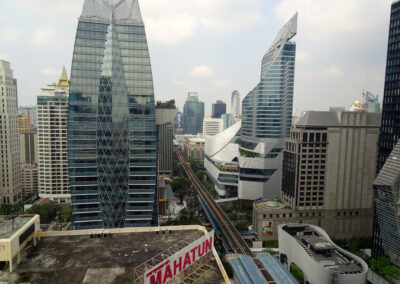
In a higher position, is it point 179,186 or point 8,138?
point 8,138

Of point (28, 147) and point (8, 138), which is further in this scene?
point (28, 147)

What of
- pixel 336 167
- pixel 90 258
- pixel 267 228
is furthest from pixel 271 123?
pixel 90 258

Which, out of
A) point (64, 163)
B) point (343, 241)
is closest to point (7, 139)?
point (64, 163)

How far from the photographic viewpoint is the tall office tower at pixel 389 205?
5731 centimetres

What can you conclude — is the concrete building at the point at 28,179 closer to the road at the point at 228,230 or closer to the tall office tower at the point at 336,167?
the road at the point at 228,230

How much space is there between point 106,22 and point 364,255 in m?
88.2

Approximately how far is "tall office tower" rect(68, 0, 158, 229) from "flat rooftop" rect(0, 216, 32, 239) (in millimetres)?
32729

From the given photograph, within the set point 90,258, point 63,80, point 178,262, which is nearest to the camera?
point 178,262

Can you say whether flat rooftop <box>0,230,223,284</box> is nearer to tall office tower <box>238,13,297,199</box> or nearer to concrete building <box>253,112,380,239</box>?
concrete building <box>253,112,380,239</box>

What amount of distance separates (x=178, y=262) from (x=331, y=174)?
65.4 meters

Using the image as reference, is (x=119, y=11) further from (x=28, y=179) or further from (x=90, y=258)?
(x=28, y=179)

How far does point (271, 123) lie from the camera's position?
360ft

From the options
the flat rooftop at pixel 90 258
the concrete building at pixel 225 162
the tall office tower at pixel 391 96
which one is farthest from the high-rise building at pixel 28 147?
the tall office tower at pixel 391 96

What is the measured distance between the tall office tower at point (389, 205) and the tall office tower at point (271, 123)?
4659 centimetres
